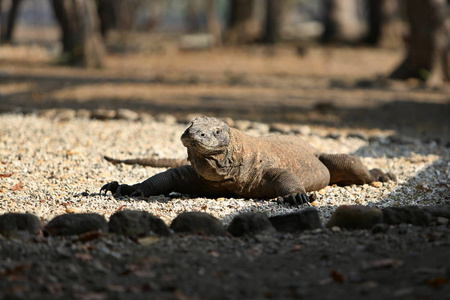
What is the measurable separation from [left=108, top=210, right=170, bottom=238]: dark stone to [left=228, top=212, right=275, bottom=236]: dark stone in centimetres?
49

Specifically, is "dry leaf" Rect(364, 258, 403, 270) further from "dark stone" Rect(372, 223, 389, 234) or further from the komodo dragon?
the komodo dragon

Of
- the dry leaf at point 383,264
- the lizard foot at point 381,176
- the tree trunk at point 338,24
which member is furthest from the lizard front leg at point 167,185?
the tree trunk at point 338,24

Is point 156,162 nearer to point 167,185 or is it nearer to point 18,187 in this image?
point 167,185

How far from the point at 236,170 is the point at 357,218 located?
137 cm

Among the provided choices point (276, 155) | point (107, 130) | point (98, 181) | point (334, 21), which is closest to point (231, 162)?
point (276, 155)

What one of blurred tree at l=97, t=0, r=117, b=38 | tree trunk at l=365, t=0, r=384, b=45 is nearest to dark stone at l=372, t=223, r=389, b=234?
tree trunk at l=365, t=0, r=384, b=45

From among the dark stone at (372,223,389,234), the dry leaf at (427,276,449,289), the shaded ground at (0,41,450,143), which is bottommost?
the shaded ground at (0,41,450,143)

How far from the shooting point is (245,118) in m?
12.6

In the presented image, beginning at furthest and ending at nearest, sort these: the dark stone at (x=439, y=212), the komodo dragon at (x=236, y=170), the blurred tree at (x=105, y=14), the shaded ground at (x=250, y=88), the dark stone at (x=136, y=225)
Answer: the blurred tree at (x=105, y=14)
the shaded ground at (x=250, y=88)
the komodo dragon at (x=236, y=170)
the dark stone at (x=439, y=212)
the dark stone at (x=136, y=225)

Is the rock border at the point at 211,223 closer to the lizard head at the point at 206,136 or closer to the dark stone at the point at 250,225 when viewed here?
the dark stone at the point at 250,225

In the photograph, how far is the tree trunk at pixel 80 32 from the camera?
19.8 metres

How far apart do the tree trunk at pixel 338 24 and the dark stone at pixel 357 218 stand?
22.3 meters

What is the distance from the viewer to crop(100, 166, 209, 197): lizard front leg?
6259 mm

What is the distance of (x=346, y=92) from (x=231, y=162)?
1082 cm
